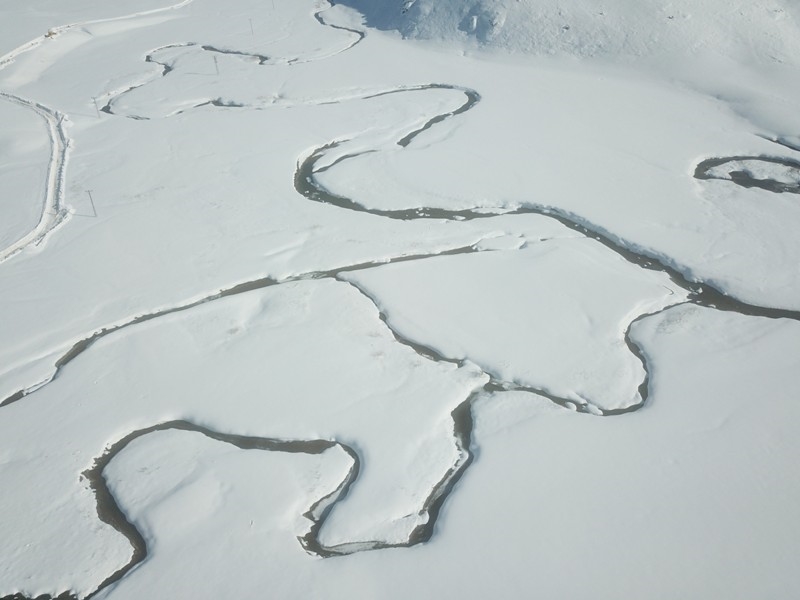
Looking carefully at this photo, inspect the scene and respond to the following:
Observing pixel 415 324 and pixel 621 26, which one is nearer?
pixel 415 324

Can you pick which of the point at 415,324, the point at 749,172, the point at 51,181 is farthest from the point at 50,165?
the point at 749,172

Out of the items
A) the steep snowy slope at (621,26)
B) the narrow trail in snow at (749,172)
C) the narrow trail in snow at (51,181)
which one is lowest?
the narrow trail in snow at (51,181)

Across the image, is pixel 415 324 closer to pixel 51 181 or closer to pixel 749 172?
pixel 749 172

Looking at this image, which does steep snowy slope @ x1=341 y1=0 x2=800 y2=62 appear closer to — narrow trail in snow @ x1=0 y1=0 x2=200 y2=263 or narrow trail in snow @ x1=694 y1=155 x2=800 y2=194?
narrow trail in snow @ x1=694 y1=155 x2=800 y2=194

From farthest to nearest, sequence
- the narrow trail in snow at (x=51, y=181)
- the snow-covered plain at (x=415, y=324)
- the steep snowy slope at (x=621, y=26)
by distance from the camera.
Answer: the steep snowy slope at (x=621, y=26)
the narrow trail in snow at (x=51, y=181)
the snow-covered plain at (x=415, y=324)

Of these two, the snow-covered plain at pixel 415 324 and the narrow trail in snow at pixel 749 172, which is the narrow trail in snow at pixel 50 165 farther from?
the narrow trail in snow at pixel 749 172

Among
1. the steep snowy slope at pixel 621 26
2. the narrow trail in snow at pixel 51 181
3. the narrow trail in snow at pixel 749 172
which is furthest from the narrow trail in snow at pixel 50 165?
the narrow trail in snow at pixel 749 172

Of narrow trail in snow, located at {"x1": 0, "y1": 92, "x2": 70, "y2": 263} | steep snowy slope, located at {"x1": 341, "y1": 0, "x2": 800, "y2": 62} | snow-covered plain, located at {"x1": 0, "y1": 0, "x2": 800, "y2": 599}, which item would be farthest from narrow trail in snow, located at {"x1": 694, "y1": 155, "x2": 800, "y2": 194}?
narrow trail in snow, located at {"x1": 0, "y1": 92, "x2": 70, "y2": 263}

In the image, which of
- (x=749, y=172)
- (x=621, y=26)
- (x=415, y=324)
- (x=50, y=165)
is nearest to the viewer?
(x=415, y=324)
